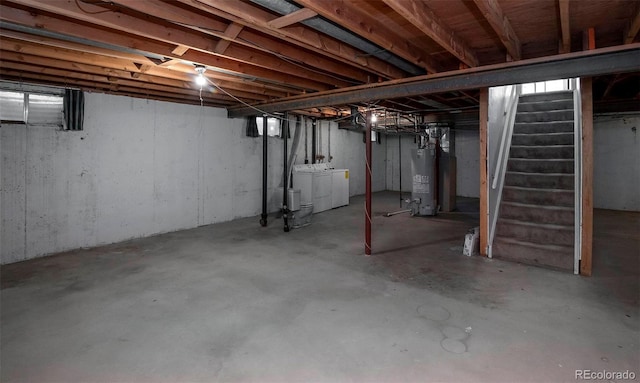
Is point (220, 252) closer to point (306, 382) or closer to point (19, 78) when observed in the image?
point (306, 382)

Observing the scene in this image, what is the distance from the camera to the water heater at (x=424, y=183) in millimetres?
6984

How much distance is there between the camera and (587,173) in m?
3.51

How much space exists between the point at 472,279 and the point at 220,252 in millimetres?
3194

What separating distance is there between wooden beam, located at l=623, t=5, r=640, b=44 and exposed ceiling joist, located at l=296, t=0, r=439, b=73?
61.0 inches

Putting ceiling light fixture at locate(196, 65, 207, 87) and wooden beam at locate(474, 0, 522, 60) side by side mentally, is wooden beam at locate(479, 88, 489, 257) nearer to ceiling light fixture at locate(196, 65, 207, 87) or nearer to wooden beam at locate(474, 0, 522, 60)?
wooden beam at locate(474, 0, 522, 60)

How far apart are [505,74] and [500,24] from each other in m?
1.02

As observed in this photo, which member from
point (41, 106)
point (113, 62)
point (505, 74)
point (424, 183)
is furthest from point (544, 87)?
point (41, 106)

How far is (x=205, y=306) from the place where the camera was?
9.29 ft

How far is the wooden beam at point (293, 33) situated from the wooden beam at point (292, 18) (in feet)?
0.19

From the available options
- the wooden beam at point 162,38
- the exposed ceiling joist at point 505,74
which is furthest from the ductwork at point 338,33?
the wooden beam at point 162,38

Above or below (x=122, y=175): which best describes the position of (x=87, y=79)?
above

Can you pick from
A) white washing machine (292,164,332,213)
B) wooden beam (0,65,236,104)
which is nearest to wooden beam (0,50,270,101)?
wooden beam (0,65,236,104)

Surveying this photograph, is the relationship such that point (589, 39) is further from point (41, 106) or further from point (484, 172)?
point (41, 106)

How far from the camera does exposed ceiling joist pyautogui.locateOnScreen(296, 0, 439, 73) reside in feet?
6.89
